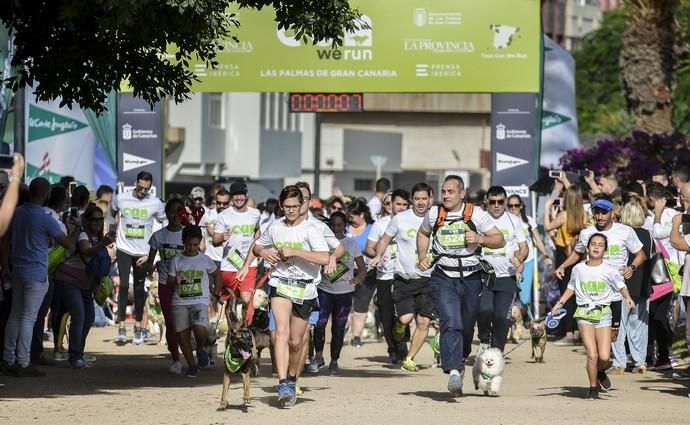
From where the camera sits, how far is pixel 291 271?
13.1 m

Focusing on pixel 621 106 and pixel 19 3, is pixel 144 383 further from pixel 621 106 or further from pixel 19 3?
pixel 621 106

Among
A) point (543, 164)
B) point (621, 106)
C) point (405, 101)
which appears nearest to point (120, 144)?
point (543, 164)

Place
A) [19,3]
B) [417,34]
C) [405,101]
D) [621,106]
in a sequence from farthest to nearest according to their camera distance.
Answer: [621,106]
[405,101]
[417,34]
[19,3]

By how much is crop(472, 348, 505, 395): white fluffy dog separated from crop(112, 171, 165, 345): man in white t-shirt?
6.66 metres

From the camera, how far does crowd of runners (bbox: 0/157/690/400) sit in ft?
43.9

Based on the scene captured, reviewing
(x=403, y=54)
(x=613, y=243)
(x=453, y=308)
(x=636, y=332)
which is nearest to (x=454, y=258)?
(x=453, y=308)

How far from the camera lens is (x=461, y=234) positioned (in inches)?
531

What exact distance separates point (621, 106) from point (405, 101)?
8.98m

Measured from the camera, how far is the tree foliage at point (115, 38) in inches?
514

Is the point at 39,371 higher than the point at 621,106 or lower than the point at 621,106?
lower

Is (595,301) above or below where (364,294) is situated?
above

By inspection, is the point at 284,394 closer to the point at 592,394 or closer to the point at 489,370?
the point at 489,370

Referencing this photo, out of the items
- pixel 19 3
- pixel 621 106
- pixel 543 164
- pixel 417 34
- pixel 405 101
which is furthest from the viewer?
pixel 621 106

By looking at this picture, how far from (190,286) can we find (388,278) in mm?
3059
